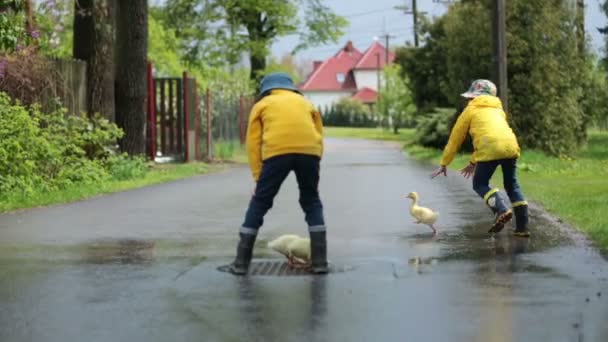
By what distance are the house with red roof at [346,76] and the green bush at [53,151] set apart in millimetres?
110263

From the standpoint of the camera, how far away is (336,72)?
14150cm

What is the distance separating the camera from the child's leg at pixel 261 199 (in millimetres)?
8484

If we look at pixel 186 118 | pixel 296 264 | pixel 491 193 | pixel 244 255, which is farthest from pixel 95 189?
pixel 186 118

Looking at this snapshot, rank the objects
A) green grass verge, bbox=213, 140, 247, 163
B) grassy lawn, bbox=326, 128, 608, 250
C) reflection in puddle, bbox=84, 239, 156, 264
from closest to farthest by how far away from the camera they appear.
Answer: reflection in puddle, bbox=84, 239, 156, 264
grassy lawn, bbox=326, 128, 608, 250
green grass verge, bbox=213, 140, 247, 163

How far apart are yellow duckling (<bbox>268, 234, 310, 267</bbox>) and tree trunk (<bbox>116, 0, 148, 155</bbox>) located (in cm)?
1521

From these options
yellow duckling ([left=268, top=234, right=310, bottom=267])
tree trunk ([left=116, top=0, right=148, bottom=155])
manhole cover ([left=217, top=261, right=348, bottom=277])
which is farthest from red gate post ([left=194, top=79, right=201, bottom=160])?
yellow duckling ([left=268, top=234, right=310, bottom=267])

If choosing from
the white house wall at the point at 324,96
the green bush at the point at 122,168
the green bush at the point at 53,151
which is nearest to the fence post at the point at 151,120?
the green bush at the point at 53,151

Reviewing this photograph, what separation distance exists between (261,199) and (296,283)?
2.36ft

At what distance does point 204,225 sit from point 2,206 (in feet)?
11.4

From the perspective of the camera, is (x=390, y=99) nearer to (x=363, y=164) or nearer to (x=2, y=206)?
(x=363, y=164)

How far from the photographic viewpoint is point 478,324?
6.59 m

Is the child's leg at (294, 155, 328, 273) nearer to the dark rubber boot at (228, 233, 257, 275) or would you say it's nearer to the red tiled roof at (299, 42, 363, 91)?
the dark rubber boot at (228, 233, 257, 275)

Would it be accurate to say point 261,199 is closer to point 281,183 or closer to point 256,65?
point 281,183

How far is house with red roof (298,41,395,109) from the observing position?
446 feet
